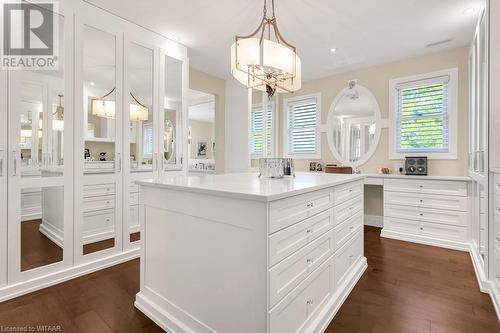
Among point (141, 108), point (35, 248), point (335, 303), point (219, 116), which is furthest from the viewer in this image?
point (219, 116)

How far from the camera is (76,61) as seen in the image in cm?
250

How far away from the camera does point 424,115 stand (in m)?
3.83

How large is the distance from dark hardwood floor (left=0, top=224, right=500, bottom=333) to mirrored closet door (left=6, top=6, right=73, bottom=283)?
375 millimetres

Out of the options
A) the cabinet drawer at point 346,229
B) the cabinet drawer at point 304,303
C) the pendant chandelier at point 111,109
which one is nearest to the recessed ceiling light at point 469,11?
the cabinet drawer at point 346,229

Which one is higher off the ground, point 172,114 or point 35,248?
point 172,114

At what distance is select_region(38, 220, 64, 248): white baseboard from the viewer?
7.68ft

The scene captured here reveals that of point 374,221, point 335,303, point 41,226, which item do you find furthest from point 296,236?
point 374,221

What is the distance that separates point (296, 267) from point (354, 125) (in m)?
3.69

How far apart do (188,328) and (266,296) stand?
0.68 meters

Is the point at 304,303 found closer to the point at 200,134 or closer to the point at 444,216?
the point at 444,216

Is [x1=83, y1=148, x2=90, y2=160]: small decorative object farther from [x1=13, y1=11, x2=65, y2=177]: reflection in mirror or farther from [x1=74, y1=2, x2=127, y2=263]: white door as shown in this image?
[x1=13, y1=11, x2=65, y2=177]: reflection in mirror

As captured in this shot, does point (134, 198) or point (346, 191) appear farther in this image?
point (134, 198)

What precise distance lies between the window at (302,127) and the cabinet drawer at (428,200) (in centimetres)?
155

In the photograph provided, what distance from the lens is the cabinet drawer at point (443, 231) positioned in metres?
3.23
